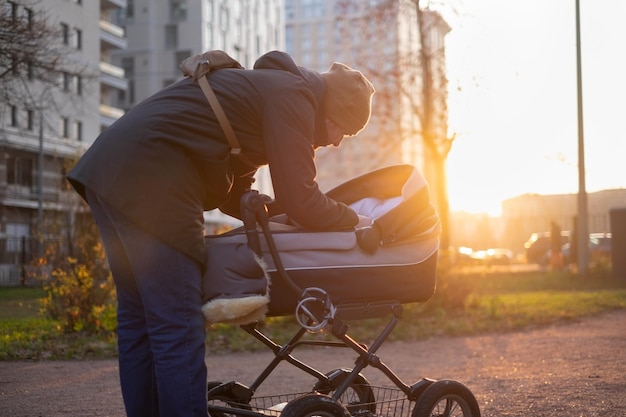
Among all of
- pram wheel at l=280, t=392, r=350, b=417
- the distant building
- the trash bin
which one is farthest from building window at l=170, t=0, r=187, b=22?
pram wheel at l=280, t=392, r=350, b=417

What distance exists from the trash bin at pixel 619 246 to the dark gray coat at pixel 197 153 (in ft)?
66.4

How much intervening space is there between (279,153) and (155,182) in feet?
1.58

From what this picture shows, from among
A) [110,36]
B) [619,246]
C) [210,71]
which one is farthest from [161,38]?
[210,71]

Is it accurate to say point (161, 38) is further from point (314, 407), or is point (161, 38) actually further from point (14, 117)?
point (314, 407)

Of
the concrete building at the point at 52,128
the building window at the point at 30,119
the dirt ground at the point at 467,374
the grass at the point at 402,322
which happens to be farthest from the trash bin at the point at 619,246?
the building window at the point at 30,119

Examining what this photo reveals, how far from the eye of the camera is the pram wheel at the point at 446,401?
4.10m

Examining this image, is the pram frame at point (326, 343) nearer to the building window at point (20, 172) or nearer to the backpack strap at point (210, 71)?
the backpack strap at point (210, 71)

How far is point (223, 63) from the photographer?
3779 millimetres

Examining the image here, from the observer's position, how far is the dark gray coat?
3.49 metres

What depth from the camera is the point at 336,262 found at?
3809 millimetres

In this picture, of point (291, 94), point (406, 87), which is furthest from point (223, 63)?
point (406, 87)

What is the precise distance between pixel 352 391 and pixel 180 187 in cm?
174

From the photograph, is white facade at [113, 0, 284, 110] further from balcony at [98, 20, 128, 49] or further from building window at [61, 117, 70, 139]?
building window at [61, 117, 70, 139]

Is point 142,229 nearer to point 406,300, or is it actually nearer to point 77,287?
point 406,300
